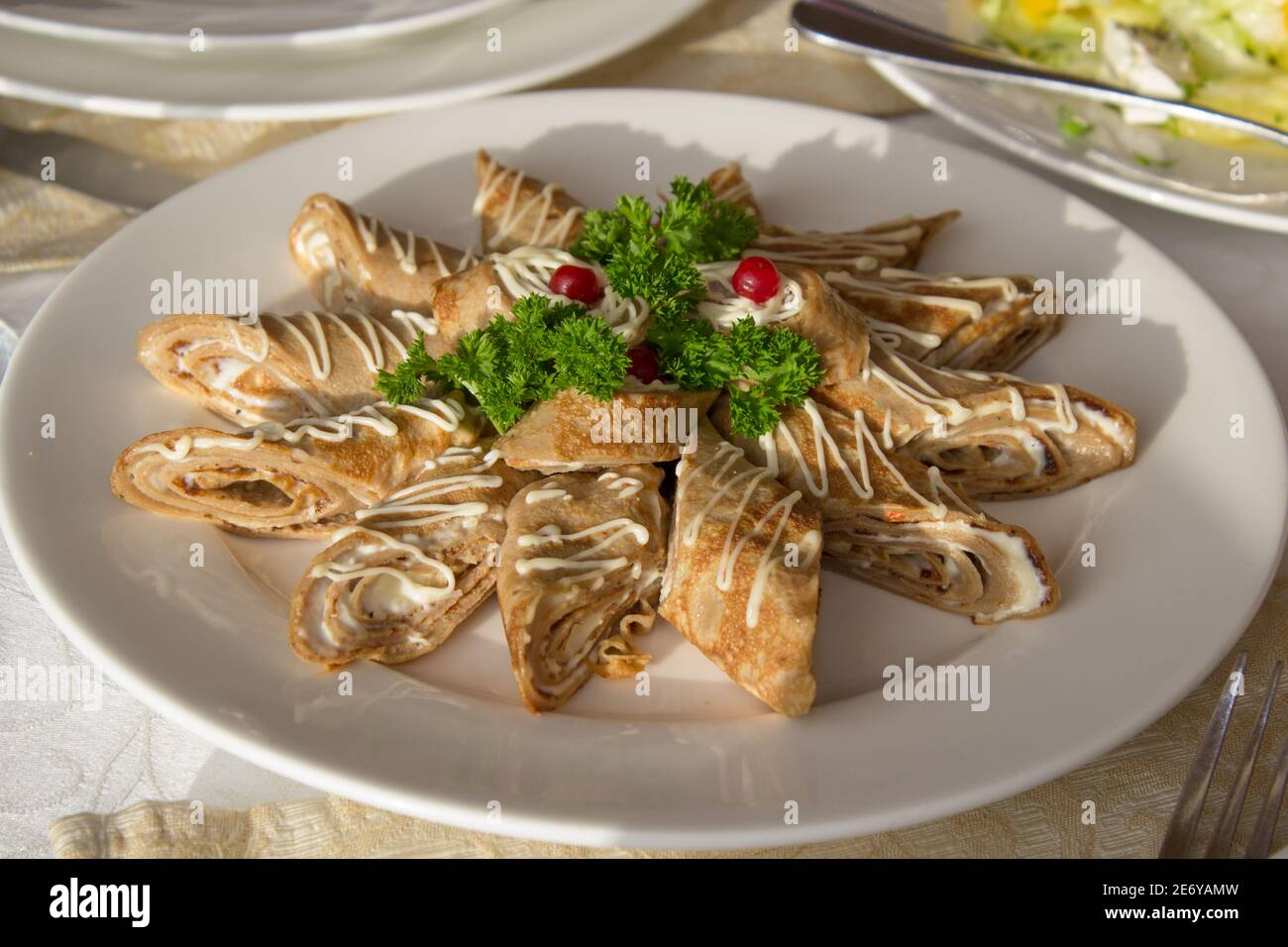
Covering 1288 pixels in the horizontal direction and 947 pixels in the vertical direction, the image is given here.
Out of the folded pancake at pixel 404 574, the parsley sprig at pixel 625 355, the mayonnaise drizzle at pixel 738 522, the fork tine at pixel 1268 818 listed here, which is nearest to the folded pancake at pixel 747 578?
the mayonnaise drizzle at pixel 738 522

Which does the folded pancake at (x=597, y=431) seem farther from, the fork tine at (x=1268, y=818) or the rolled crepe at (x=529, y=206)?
the fork tine at (x=1268, y=818)

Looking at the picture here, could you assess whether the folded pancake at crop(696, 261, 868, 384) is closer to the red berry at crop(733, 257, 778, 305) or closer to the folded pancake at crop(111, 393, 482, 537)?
the red berry at crop(733, 257, 778, 305)

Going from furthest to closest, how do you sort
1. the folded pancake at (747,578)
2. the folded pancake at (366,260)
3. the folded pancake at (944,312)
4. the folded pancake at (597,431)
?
the folded pancake at (366,260) < the folded pancake at (944,312) < the folded pancake at (597,431) < the folded pancake at (747,578)

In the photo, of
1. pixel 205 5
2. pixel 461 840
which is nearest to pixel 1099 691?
pixel 461 840

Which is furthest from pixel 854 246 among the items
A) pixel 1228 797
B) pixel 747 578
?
pixel 1228 797

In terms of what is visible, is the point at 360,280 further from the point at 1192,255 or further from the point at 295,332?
the point at 1192,255

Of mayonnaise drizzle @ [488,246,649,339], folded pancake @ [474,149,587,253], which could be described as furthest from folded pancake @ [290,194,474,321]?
mayonnaise drizzle @ [488,246,649,339]
